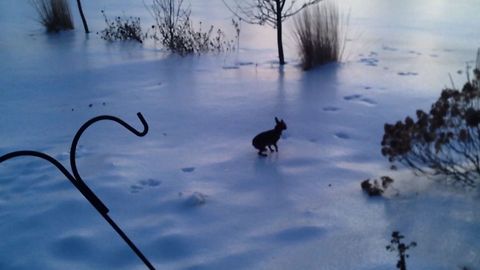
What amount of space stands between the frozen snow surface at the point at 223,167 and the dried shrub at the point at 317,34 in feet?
0.87

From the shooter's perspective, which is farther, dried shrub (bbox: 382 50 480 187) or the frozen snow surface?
dried shrub (bbox: 382 50 480 187)

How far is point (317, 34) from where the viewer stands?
18.1 feet

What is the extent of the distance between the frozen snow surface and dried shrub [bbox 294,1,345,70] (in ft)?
0.87

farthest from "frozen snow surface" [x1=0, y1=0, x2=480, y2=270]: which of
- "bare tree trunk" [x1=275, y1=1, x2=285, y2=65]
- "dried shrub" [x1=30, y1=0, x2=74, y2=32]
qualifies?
"dried shrub" [x1=30, y1=0, x2=74, y2=32]

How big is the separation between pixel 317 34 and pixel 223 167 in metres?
3.27

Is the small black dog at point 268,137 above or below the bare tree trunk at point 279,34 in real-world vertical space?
below

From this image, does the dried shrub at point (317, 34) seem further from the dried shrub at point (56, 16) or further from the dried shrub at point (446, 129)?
the dried shrub at point (56, 16)

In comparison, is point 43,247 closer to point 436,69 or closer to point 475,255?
point 475,255

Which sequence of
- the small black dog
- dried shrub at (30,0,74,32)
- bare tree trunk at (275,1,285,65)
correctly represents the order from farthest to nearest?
dried shrub at (30,0,74,32), bare tree trunk at (275,1,285,65), the small black dog

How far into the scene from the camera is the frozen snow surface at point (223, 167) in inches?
80.9

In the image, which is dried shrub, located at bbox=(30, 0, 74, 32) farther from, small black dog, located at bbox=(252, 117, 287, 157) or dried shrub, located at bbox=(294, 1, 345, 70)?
small black dog, located at bbox=(252, 117, 287, 157)

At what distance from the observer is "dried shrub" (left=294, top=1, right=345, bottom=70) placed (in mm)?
5492

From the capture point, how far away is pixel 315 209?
7.80 ft

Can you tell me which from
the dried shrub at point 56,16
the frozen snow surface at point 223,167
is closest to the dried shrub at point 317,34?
the frozen snow surface at point 223,167
